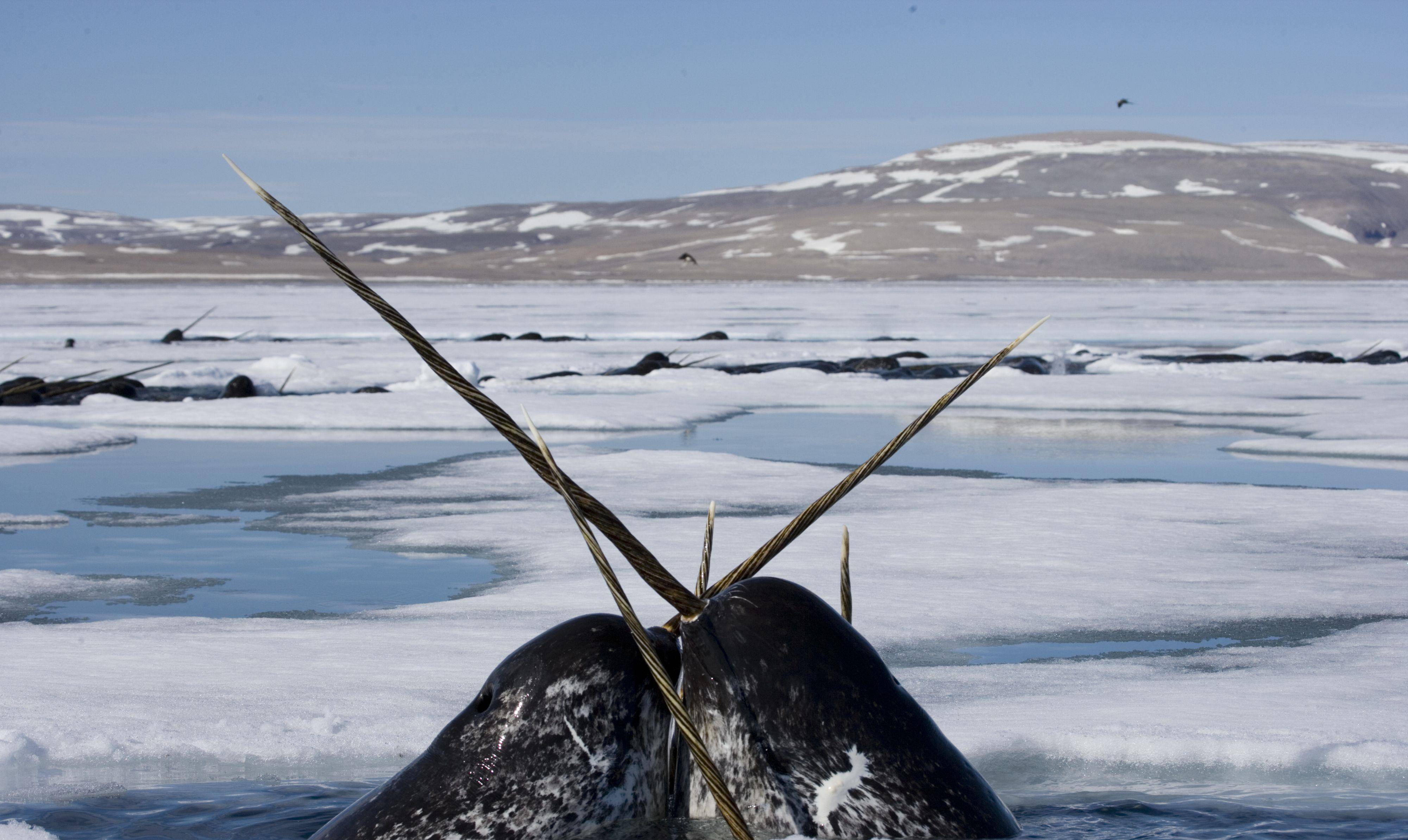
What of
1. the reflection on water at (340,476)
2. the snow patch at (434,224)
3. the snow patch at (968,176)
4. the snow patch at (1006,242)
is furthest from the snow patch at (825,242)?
the reflection on water at (340,476)

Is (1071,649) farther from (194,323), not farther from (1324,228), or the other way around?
(1324,228)

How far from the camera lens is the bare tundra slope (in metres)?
82.8

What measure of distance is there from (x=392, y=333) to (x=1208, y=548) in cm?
2134

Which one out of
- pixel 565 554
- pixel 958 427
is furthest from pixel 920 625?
pixel 958 427

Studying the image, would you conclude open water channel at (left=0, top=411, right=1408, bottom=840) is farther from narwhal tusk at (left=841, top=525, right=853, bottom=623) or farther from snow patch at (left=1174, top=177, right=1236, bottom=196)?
snow patch at (left=1174, top=177, right=1236, bottom=196)

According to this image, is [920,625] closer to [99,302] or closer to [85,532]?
[85,532]

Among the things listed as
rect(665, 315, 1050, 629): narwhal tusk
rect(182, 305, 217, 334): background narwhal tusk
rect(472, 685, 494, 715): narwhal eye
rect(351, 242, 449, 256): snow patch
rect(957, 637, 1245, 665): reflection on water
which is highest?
rect(351, 242, 449, 256): snow patch

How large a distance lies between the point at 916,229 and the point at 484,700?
337 feet

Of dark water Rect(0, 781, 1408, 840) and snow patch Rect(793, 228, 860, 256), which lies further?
snow patch Rect(793, 228, 860, 256)

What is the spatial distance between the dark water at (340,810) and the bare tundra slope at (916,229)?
204 ft

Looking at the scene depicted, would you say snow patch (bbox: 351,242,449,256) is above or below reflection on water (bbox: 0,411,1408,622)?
above

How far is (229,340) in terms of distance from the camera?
2197 centimetres

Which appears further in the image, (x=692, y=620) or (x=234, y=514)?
(x=234, y=514)

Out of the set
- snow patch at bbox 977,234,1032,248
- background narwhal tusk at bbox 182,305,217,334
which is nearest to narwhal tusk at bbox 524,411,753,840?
background narwhal tusk at bbox 182,305,217,334
